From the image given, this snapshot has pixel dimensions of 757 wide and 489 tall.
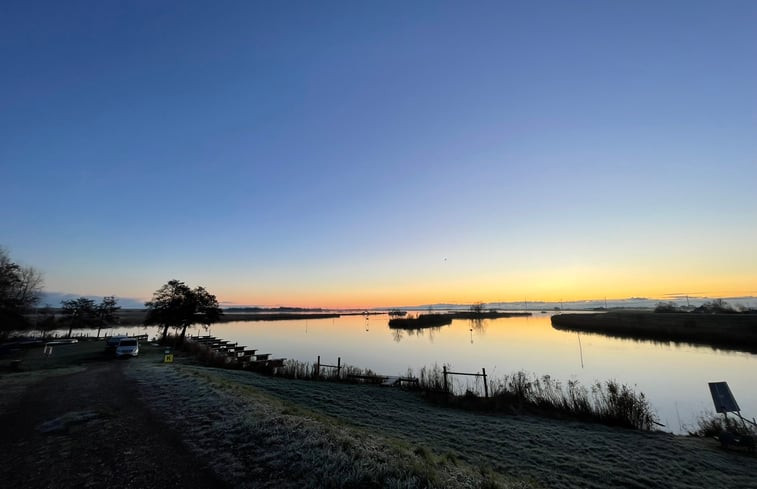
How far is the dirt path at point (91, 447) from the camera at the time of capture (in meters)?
6.71

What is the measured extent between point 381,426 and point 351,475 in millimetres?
6094

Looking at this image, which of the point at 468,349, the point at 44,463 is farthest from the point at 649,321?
the point at 44,463

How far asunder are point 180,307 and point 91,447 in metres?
37.1

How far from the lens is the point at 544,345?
4406cm

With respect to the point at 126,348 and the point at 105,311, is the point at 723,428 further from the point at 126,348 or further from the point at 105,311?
the point at 105,311

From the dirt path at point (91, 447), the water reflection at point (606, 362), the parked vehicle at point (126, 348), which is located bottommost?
the water reflection at point (606, 362)

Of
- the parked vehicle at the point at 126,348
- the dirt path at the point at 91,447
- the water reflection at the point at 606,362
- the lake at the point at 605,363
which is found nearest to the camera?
the dirt path at the point at 91,447

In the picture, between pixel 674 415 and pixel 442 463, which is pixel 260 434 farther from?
pixel 674 415

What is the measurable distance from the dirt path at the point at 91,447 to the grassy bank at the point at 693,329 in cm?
5029

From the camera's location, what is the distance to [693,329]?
46.3 m

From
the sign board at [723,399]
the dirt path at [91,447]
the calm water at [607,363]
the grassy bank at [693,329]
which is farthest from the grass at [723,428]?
the grassy bank at [693,329]

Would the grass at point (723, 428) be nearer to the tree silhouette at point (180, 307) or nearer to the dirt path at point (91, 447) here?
the dirt path at point (91, 447)

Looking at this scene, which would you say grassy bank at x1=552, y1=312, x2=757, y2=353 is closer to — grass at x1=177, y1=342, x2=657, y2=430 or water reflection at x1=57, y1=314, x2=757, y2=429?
water reflection at x1=57, y1=314, x2=757, y2=429

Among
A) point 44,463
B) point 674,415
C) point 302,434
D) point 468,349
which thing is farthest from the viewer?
point 468,349
